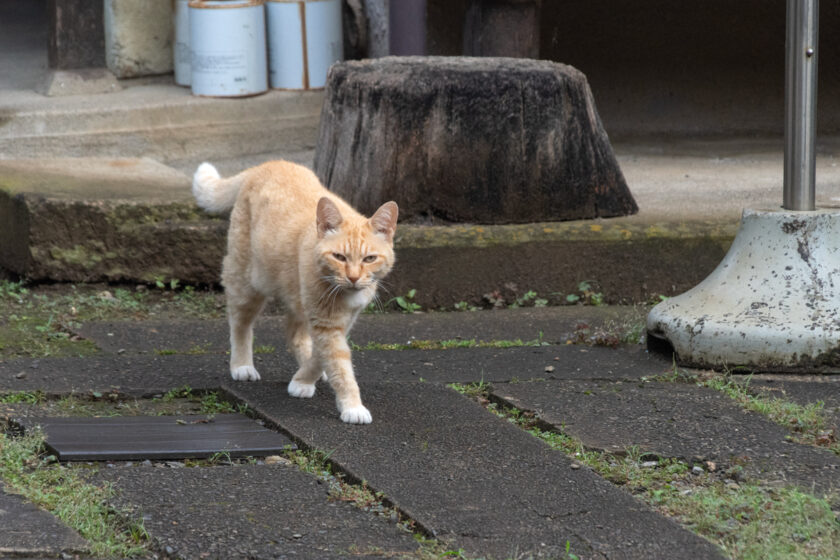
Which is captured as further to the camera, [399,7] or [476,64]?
[399,7]

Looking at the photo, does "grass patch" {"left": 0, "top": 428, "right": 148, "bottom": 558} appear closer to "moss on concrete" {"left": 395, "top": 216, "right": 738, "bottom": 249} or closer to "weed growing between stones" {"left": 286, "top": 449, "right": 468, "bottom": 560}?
"weed growing between stones" {"left": 286, "top": 449, "right": 468, "bottom": 560}

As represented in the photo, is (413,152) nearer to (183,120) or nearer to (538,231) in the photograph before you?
(538,231)

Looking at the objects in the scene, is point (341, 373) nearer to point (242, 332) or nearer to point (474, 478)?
point (242, 332)

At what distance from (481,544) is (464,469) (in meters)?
0.48

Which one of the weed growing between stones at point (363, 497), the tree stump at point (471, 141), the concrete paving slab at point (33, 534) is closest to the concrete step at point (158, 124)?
the tree stump at point (471, 141)

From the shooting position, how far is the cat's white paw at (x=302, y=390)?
12.5ft

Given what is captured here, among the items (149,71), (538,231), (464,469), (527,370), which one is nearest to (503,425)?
(464,469)

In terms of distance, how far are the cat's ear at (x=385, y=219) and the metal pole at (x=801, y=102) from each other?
4.91 feet

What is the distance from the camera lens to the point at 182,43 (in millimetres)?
7508

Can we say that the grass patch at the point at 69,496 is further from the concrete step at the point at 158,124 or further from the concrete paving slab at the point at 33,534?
the concrete step at the point at 158,124

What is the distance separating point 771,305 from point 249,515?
2131mm

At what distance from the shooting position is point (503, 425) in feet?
11.5

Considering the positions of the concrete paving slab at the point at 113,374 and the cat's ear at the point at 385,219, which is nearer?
the cat's ear at the point at 385,219

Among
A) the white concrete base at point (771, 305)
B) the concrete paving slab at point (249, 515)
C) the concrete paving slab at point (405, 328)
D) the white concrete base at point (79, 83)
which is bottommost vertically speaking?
the concrete paving slab at point (405, 328)
